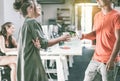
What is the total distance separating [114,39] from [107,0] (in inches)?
A: 13.9

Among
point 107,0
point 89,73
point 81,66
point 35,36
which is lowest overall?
point 81,66

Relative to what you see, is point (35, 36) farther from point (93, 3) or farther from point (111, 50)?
point (93, 3)

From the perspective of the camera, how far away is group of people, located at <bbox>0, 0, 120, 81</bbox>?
2404 millimetres

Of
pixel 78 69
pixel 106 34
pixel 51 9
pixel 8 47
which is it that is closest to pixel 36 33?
pixel 106 34

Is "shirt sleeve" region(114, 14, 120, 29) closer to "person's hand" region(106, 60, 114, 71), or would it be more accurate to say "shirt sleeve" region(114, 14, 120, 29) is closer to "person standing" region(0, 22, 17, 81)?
"person's hand" region(106, 60, 114, 71)

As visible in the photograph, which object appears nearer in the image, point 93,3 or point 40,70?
point 40,70

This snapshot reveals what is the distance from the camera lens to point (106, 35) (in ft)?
8.66

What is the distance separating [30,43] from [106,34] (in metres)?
0.70

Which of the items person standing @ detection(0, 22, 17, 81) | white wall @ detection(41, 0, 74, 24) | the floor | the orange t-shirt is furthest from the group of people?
white wall @ detection(41, 0, 74, 24)

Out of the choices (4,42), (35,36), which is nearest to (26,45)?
(35,36)

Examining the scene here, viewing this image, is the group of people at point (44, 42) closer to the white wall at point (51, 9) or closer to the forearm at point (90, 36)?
the forearm at point (90, 36)

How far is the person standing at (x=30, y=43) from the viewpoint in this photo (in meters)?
2.39

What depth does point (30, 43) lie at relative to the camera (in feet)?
7.92

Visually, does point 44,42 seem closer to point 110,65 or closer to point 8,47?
point 110,65
